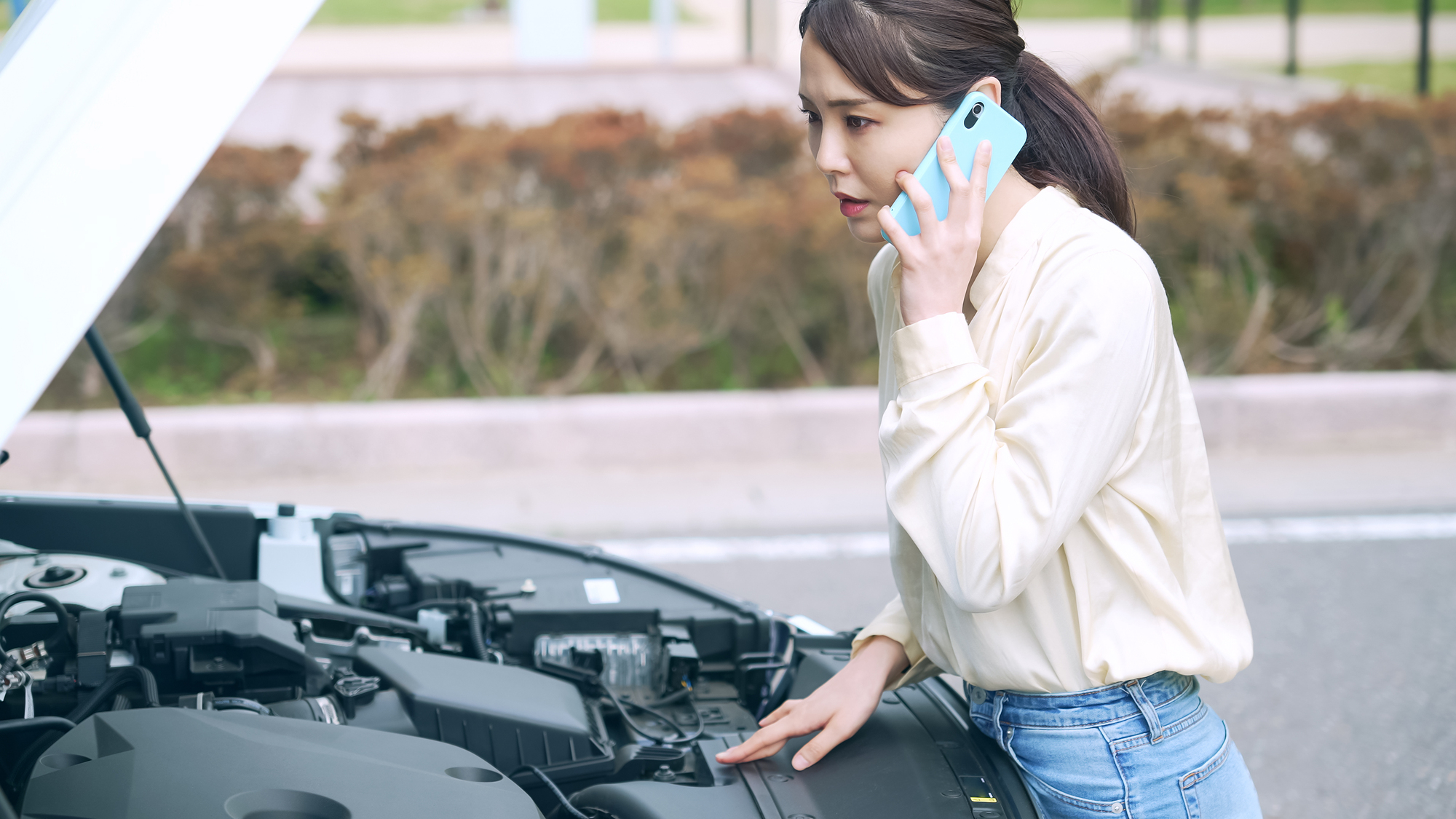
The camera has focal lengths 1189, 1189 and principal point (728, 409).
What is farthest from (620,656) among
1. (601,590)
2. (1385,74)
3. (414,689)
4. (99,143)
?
(1385,74)

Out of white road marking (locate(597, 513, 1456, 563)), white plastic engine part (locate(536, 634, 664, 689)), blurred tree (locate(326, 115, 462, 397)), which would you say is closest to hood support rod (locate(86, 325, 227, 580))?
white plastic engine part (locate(536, 634, 664, 689))

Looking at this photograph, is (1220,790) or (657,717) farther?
(657,717)

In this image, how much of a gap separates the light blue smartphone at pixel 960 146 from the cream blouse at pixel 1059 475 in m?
0.10

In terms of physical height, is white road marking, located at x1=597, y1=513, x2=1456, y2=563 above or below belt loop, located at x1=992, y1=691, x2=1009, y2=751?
below

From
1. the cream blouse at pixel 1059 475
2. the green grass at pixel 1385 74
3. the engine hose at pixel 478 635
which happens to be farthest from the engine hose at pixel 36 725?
the green grass at pixel 1385 74

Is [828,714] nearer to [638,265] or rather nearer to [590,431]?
[590,431]

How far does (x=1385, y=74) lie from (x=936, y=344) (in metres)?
16.9

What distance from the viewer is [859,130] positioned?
4.58 feet

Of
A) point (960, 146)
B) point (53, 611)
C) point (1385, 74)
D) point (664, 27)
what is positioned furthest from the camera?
point (664, 27)

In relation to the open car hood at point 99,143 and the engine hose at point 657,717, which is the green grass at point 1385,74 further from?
the open car hood at point 99,143

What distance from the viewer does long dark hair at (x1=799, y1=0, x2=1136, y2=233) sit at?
134 centimetres

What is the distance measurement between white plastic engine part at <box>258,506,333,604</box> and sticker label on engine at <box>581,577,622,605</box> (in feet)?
1.56

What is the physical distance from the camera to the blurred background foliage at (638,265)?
6.37 metres

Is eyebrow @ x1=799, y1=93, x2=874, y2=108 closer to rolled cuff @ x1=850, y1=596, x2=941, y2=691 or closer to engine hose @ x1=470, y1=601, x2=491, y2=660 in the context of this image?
rolled cuff @ x1=850, y1=596, x2=941, y2=691
